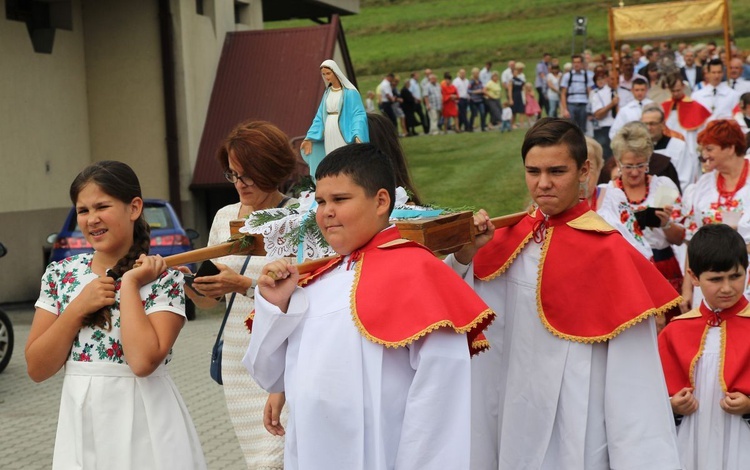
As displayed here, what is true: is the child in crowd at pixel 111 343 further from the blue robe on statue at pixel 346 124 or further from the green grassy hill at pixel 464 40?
the green grassy hill at pixel 464 40

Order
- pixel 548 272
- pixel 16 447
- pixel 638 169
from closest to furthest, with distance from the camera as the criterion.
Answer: pixel 548 272 → pixel 638 169 → pixel 16 447

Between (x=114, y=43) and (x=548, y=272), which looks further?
(x=114, y=43)

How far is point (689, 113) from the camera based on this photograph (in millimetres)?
14516

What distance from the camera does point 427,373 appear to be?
140 inches

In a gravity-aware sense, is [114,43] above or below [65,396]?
above

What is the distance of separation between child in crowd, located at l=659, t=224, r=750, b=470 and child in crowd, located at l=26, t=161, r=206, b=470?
7.81 ft

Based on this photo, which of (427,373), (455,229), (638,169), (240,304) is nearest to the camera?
(427,373)

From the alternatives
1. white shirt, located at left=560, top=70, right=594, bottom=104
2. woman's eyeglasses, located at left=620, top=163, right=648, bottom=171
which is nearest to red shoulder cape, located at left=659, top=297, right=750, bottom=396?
woman's eyeglasses, located at left=620, top=163, right=648, bottom=171

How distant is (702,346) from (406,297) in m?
2.31

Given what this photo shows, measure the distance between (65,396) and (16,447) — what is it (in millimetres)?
5299

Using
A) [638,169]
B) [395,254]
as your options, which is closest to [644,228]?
[638,169]

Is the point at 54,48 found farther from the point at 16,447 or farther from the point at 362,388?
the point at 362,388

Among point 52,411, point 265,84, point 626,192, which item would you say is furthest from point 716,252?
point 265,84

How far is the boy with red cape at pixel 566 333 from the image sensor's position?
441 centimetres
